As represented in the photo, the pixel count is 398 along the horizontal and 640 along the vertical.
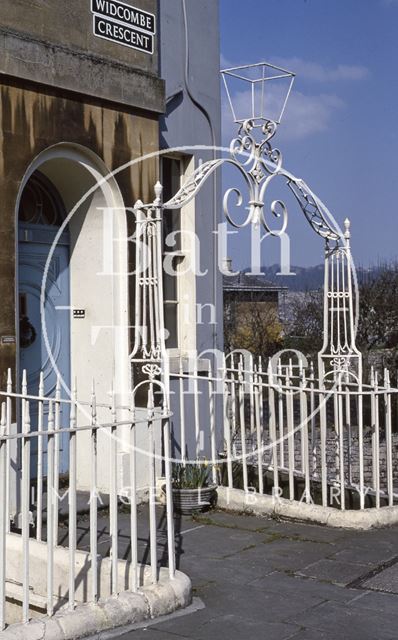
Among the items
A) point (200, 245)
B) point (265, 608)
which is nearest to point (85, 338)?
point (200, 245)

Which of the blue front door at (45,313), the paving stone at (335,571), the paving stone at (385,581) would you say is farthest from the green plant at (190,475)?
the paving stone at (385,581)

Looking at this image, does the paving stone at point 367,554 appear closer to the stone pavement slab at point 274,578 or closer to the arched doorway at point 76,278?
the stone pavement slab at point 274,578

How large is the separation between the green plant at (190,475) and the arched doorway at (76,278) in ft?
2.43

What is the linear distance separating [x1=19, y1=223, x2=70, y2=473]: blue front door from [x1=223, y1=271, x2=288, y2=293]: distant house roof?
21.7 meters

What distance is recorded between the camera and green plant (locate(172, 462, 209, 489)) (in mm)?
8242

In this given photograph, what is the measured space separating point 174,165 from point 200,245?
100cm

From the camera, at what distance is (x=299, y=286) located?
3241 cm

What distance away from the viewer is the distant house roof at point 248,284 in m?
31.2

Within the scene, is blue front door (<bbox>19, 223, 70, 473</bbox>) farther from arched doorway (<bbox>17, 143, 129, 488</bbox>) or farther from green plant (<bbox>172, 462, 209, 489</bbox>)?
green plant (<bbox>172, 462, 209, 489</bbox>)

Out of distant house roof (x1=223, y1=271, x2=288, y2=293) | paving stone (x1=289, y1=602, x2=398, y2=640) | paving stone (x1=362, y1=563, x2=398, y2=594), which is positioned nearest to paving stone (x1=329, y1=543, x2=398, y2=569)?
paving stone (x1=362, y1=563, x2=398, y2=594)

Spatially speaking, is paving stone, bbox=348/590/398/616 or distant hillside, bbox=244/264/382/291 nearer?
paving stone, bbox=348/590/398/616

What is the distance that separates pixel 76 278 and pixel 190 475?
2.34 m

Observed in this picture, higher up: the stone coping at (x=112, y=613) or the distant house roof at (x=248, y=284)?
the distant house roof at (x=248, y=284)

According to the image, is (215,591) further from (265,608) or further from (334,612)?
(334,612)
